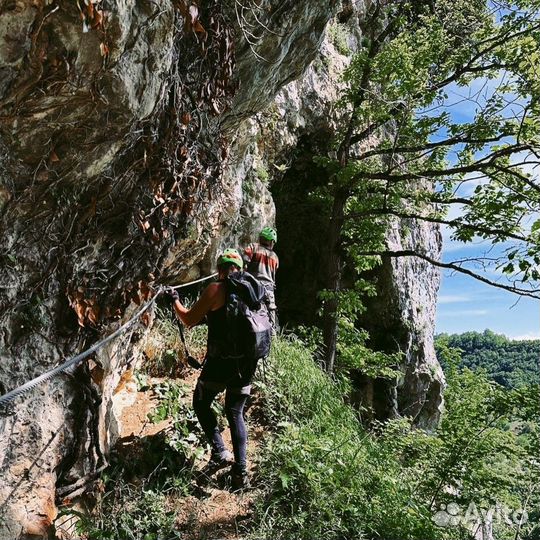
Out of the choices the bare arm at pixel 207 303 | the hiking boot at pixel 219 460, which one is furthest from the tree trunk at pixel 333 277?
the bare arm at pixel 207 303

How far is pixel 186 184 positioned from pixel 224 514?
2.81m

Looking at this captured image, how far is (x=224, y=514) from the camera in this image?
152 inches

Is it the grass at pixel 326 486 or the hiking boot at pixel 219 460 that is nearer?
the grass at pixel 326 486

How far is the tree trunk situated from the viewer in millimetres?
9258

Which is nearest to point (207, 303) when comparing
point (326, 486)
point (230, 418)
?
point (230, 418)

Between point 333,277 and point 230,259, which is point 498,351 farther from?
point 230,259

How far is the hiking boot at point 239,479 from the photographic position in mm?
4066

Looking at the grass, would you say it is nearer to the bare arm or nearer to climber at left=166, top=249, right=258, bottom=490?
climber at left=166, top=249, right=258, bottom=490

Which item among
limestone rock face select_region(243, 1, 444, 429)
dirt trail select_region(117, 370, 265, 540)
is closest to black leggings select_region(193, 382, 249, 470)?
dirt trail select_region(117, 370, 265, 540)

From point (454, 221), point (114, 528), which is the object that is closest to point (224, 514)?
point (114, 528)

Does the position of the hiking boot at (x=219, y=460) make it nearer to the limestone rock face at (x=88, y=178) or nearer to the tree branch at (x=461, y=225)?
the limestone rock face at (x=88, y=178)

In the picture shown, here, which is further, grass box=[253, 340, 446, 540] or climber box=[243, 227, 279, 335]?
climber box=[243, 227, 279, 335]

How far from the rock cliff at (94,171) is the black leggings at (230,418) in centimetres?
83

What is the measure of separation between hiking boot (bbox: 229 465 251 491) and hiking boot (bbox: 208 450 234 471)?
155 mm
